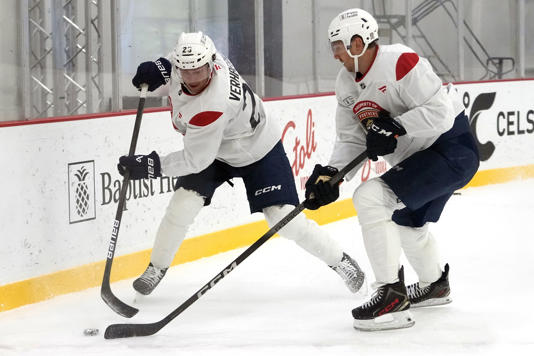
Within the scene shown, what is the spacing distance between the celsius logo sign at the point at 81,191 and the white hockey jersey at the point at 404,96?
1213mm

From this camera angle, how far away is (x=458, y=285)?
12.7ft

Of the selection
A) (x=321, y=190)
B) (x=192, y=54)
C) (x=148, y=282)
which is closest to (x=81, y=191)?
(x=148, y=282)

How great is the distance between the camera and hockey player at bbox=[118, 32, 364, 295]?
3219 millimetres

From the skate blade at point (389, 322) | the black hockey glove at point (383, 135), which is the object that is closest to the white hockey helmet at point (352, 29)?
the black hockey glove at point (383, 135)

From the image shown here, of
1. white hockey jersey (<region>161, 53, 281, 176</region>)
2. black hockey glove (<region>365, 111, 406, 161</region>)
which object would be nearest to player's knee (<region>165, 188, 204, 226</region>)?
white hockey jersey (<region>161, 53, 281, 176</region>)

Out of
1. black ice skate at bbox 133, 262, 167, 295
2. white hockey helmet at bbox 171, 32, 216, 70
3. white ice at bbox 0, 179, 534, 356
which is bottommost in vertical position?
white ice at bbox 0, 179, 534, 356

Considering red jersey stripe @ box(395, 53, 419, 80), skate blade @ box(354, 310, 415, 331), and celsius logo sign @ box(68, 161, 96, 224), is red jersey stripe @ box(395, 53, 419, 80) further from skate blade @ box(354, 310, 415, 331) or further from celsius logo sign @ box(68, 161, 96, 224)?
celsius logo sign @ box(68, 161, 96, 224)

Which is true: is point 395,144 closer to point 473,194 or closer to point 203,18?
point 203,18

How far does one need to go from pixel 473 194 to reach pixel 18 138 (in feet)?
12.1

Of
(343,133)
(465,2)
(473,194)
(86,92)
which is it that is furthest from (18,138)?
(465,2)

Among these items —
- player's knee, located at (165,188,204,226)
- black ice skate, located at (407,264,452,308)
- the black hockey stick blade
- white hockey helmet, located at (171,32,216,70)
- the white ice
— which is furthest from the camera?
player's knee, located at (165,188,204,226)

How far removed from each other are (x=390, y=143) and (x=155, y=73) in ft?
3.10

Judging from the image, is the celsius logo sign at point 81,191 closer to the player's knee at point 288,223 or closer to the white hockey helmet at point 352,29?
the player's knee at point 288,223

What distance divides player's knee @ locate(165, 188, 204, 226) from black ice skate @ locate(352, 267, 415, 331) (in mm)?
772
